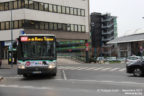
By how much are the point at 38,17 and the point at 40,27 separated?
1.98 m

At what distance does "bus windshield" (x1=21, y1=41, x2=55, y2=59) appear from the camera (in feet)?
52.5

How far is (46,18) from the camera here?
47938 millimetres

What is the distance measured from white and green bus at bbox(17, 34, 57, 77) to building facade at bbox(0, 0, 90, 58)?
27715 mm

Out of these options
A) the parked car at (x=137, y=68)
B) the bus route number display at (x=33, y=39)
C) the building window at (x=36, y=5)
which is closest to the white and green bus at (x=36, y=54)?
the bus route number display at (x=33, y=39)

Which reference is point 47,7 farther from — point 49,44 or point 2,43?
point 49,44

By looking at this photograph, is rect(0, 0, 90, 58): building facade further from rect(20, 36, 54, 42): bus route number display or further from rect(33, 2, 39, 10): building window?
rect(20, 36, 54, 42): bus route number display

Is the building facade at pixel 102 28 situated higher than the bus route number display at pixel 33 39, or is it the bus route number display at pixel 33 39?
the building facade at pixel 102 28

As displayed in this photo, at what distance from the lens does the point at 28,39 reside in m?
16.3

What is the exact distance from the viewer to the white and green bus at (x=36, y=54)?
15.9 m

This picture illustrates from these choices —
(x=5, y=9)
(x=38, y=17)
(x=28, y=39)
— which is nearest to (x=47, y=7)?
(x=38, y=17)

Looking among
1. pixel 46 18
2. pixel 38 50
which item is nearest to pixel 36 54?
pixel 38 50

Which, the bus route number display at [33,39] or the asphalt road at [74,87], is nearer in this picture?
the asphalt road at [74,87]

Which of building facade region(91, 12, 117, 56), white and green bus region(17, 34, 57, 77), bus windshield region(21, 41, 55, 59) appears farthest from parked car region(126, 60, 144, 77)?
building facade region(91, 12, 117, 56)

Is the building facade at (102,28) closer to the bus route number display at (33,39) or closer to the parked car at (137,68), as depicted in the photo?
the parked car at (137,68)
